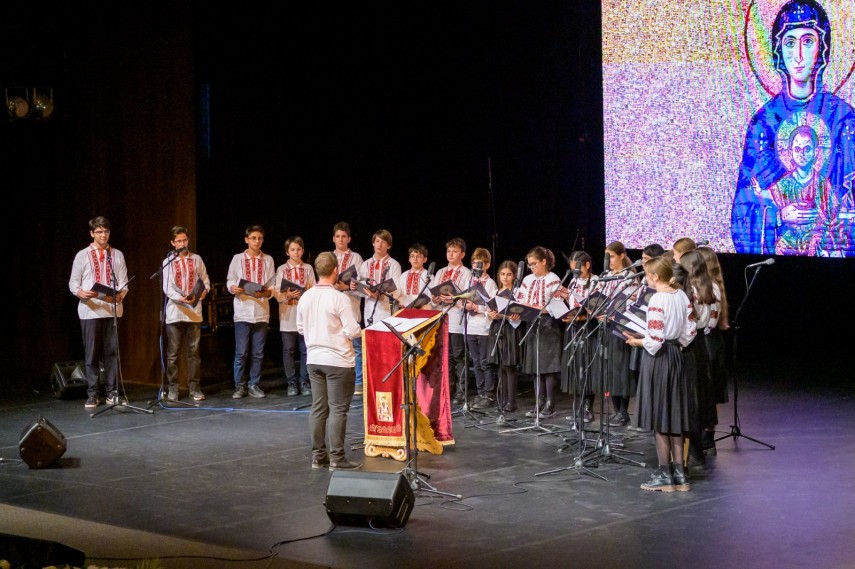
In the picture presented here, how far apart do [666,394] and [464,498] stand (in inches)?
55.0

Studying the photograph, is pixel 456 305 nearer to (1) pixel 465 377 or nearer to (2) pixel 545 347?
(1) pixel 465 377

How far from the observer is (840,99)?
980 centimetres

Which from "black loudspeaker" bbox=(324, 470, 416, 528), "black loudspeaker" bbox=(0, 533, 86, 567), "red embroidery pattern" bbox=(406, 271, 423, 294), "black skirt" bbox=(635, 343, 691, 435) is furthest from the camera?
"red embroidery pattern" bbox=(406, 271, 423, 294)

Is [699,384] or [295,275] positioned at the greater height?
[295,275]

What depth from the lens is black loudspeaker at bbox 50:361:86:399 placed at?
34.0ft

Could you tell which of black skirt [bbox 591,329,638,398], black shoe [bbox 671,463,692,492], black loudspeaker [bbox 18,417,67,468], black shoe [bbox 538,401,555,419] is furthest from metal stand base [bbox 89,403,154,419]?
black shoe [bbox 671,463,692,492]

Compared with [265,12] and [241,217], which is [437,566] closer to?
[241,217]

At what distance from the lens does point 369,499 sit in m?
5.74

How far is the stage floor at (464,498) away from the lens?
5.42m

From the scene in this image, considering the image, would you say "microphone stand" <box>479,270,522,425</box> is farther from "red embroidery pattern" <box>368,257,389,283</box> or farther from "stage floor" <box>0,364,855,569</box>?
"red embroidery pattern" <box>368,257,389,283</box>

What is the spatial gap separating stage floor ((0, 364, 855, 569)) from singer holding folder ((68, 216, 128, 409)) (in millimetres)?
691

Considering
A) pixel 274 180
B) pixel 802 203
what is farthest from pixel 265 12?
pixel 802 203

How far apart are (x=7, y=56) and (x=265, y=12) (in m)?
2.83

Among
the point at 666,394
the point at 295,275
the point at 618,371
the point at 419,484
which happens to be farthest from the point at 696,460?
the point at 295,275
